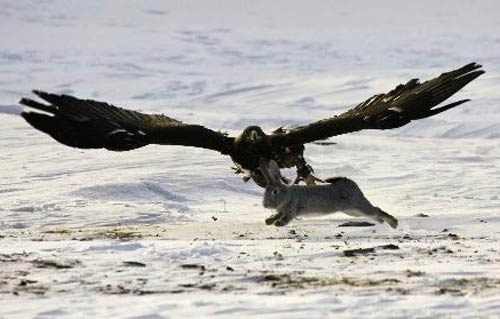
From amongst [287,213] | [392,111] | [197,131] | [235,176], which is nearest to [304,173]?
[392,111]

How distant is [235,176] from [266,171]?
6940mm

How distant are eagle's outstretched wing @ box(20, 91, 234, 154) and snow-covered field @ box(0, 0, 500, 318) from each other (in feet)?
2.77

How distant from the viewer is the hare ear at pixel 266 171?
10508 millimetres

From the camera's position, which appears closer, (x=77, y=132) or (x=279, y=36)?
(x=77, y=132)

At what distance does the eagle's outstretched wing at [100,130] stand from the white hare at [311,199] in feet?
2.87

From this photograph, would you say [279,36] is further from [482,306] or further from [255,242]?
[482,306]

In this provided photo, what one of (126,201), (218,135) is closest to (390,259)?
(218,135)

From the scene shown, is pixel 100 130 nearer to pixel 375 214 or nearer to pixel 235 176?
pixel 375 214

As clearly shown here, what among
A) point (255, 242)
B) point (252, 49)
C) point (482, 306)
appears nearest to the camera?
point (482, 306)

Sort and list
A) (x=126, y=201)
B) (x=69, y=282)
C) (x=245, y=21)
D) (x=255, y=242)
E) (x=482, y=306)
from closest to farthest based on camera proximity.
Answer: (x=482, y=306), (x=69, y=282), (x=255, y=242), (x=126, y=201), (x=245, y=21)

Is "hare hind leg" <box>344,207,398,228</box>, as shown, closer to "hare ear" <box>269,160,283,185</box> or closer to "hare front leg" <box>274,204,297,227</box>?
"hare front leg" <box>274,204,297,227</box>

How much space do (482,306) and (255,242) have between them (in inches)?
142

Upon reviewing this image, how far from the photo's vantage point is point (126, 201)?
48.5ft

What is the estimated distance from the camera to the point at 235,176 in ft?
57.4
